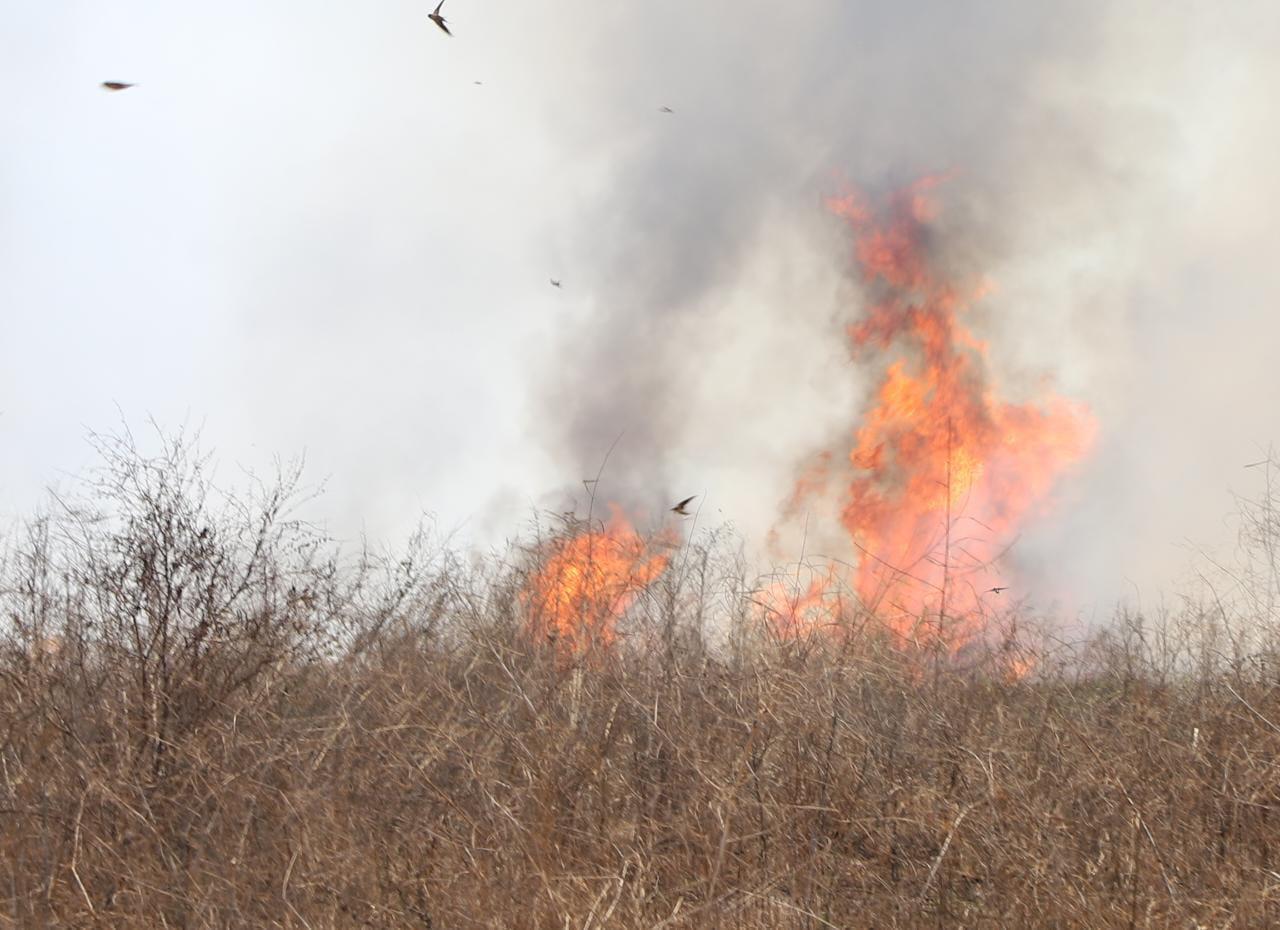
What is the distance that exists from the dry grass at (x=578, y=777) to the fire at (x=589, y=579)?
29 cm

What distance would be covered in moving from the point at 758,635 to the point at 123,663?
382 cm

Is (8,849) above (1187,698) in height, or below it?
below

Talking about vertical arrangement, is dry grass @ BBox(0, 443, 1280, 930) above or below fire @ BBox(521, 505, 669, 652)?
below

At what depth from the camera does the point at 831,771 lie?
5.24 metres

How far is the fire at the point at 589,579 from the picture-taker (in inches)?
303

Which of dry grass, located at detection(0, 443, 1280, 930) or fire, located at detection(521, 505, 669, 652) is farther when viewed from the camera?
fire, located at detection(521, 505, 669, 652)

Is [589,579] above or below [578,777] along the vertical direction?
above

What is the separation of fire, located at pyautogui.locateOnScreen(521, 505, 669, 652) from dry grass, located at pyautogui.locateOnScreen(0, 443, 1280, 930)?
29 centimetres

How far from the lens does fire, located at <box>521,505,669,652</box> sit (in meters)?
7.69

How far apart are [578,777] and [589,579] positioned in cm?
278

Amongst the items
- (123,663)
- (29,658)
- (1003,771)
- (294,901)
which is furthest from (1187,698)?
(29,658)

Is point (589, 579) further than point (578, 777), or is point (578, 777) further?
point (589, 579)

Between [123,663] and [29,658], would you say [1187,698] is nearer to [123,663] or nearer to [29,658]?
[123,663]

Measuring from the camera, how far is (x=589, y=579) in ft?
26.0
